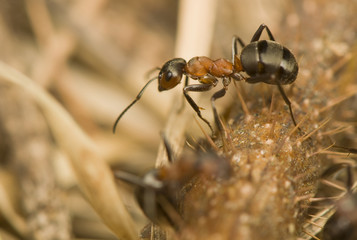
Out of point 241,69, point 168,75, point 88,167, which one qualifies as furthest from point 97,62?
point 88,167

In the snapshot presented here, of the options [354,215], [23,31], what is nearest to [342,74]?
[354,215]

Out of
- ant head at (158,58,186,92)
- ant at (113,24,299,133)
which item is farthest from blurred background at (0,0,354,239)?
ant head at (158,58,186,92)

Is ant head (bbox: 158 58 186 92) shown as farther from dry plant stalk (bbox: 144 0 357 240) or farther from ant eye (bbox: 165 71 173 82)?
dry plant stalk (bbox: 144 0 357 240)

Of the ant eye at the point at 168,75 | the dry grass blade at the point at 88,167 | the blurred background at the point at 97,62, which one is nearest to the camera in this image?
the dry grass blade at the point at 88,167

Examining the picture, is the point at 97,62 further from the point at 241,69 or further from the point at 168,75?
the point at 241,69

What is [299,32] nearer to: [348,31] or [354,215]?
[348,31]

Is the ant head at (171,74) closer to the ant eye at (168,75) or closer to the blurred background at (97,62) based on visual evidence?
the ant eye at (168,75)

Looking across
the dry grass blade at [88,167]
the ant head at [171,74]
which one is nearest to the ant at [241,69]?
the ant head at [171,74]
